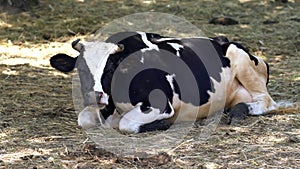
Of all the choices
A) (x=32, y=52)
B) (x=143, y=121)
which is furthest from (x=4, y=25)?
(x=143, y=121)

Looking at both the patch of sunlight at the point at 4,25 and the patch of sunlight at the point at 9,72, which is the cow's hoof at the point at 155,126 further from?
the patch of sunlight at the point at 4,25

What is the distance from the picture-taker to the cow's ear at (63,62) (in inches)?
219

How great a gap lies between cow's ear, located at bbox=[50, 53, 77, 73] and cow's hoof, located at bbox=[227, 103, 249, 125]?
147 centimetres

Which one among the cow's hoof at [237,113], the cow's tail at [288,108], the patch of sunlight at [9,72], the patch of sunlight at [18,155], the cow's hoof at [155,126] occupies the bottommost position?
the patch of sunlight at [9,72]

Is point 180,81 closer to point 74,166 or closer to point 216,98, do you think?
point 216,98

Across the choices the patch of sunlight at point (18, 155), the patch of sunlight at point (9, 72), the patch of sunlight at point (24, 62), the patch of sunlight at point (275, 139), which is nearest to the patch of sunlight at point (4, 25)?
the patch of sunlight at point (24, 62)

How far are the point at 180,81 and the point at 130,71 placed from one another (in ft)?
1.63

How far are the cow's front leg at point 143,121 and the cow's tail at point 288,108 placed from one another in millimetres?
1178

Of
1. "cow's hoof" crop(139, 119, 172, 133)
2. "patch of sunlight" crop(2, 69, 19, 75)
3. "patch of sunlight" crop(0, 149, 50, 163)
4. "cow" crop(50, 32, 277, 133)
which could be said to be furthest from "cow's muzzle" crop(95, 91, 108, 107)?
"patch of sunlight" crop(2, 69, 19, 75)

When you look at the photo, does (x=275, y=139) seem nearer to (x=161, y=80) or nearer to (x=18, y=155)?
(x=161, y=80)

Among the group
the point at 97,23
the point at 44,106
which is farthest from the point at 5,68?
the point at 97,23

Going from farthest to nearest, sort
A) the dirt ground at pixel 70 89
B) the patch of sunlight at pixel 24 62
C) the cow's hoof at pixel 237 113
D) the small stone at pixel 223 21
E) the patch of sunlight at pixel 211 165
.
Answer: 1. the small stone at pixel 223 21
2. the patch of sunlight at pixel 24 62
3. the cow's hoof at pixel 237 113
4. the dirt ground at pixel 70 89
5. the patch of sunlight at pixel 211 165

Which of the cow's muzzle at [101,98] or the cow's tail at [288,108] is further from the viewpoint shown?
the cow's tail at [288,108]

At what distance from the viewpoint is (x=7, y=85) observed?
22.9 feet
